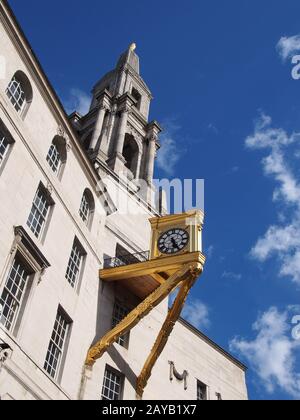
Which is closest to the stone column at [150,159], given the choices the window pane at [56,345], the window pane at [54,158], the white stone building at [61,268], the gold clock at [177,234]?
Result: the white stone building at [61,268]

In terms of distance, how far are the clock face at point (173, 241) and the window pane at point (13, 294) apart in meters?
8.15

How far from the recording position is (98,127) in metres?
39.9

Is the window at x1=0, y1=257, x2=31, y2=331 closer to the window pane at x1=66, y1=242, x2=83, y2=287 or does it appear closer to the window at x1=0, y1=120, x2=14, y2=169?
the window pane at x1=66, y1=242, x2=83, y2=287

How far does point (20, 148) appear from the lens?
21609 millimetres

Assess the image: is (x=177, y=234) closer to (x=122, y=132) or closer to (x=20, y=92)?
(x=20, y=92)

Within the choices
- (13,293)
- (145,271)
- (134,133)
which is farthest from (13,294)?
(134,133)

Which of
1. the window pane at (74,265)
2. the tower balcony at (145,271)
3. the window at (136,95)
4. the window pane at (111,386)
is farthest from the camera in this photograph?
the window at (136,95)

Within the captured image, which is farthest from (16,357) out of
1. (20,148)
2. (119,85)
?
(119,85)

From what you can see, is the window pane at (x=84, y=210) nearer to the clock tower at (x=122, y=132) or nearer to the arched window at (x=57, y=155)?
the arched window at (x=57, y=155)

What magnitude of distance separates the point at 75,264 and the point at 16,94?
794 cm

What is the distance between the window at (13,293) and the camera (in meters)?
18.5
